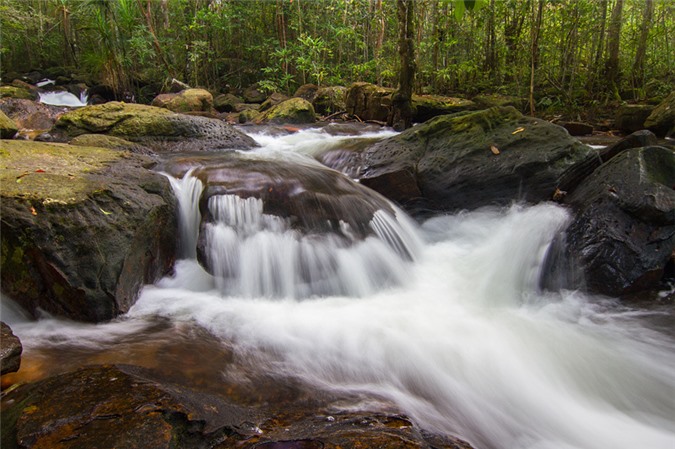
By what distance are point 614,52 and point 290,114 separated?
30.0ft

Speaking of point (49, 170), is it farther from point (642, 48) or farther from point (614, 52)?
point (642, 48)

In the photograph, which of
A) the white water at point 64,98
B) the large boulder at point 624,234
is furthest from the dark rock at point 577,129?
the white water at point 64,98

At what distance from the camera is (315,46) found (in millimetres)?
14820

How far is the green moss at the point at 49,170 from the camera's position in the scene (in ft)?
9.98

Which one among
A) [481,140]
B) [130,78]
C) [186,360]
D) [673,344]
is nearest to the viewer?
[186,360]

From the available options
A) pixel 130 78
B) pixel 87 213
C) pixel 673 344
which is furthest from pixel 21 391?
pixel 130 78

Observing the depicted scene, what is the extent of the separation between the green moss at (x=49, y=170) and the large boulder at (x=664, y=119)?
1000 cm

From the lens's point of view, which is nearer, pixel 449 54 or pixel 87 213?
pixel 87 213

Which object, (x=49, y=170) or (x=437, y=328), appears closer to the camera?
(x=437, y=328)

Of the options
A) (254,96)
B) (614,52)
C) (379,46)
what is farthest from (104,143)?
(614,52)

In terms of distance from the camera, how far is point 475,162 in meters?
5.34

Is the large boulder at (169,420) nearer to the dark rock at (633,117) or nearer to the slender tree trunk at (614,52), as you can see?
the dark rock at (633,117)

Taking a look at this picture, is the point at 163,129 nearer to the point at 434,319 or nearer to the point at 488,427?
the point at 434,319

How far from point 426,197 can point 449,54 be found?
10.3 m
